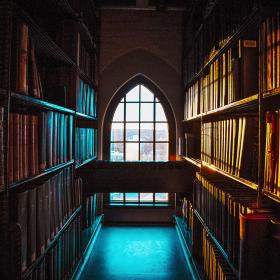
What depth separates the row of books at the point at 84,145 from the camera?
2.83 meters

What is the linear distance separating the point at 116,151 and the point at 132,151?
234 mm

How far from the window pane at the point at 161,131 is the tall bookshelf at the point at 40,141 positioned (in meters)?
1.44

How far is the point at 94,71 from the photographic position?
3.75 meters

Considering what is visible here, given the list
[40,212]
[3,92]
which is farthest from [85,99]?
[3,92]

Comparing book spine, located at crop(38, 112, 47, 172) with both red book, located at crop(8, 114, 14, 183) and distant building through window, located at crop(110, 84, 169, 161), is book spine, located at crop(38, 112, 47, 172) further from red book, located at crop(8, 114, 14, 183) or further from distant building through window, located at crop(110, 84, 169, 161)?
distant building through window, located at crop(110, 84, 169, 161)

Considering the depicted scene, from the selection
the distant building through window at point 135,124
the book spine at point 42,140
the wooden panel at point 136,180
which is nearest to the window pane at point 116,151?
the distant building through window at point 135,124

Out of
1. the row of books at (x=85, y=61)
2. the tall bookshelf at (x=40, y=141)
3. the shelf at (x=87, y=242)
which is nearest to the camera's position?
the tall bookshelf at (x=40, y=141)

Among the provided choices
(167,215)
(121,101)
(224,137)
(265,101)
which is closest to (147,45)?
(121,101)

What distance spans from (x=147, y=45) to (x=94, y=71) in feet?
3.29

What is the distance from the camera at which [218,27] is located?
222 cm

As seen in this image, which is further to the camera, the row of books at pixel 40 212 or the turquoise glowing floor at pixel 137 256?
the turquoise glowing floor at pixel 137 256

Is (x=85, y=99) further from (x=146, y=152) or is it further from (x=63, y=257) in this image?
(x=63, y=257)

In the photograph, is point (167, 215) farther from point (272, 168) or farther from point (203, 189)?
point (272, 168)

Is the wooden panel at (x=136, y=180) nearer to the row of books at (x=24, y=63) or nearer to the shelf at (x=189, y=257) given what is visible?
the shelf at (x=189, y=257)
